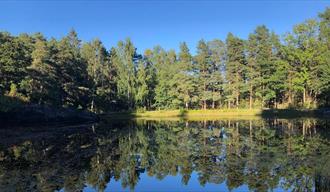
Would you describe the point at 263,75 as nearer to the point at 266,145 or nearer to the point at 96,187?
the point at 266,145

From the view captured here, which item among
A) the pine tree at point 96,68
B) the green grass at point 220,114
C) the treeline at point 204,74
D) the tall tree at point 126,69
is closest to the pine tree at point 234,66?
the treeline at point 204,74

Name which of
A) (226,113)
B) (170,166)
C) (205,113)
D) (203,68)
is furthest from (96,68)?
(170,166)

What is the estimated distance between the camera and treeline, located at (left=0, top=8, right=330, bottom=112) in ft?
202

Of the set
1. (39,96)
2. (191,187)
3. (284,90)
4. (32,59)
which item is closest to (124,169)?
(191,187)

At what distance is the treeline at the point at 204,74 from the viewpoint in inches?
2426

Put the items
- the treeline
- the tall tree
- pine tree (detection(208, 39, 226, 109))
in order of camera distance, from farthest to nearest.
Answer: pine tree (detection(208, 39, 226, 109)), the tall tree, the treeline

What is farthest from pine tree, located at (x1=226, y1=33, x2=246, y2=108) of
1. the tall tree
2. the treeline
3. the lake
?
the lake

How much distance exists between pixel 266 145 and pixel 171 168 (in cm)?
839

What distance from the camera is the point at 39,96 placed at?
4891 cm

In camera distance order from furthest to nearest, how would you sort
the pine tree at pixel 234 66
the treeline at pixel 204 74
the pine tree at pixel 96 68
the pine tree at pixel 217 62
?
1. the pine tree at pixel 217 62
2. the pine tree at pixel 234 66
3. the pine tree at pixel 96 68
4. the treeline at pixel 204 74

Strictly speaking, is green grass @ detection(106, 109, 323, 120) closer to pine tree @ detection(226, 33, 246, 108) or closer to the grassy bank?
the grassy bank

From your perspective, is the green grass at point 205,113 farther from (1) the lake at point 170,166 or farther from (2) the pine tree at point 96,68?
(1) the lake at point 170,166

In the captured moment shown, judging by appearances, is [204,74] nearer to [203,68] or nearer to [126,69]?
[203,68]

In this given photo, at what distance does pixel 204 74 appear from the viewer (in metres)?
75.9
